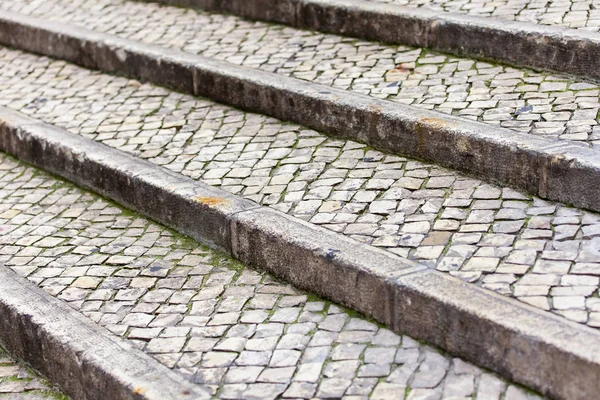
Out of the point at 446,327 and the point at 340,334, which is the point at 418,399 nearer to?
the point at 446,327

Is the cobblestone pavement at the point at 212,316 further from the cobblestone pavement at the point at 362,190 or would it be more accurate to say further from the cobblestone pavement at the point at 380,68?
the cobblestone pavement at the point at 380,68

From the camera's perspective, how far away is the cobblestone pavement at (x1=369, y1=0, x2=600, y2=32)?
229 inches

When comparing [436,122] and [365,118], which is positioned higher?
[436,122]

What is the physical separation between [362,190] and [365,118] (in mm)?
674

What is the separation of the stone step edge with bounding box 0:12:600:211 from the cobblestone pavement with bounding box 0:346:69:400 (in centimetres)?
223

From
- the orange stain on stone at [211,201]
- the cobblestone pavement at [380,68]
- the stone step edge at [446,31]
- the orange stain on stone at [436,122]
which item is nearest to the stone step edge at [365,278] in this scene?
the orange stain on stone at [211,201]

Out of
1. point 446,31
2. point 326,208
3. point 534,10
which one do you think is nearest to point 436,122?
point 326,208

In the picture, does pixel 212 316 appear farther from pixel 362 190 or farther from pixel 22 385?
pixel 362 190

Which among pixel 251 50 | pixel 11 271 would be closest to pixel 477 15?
pixel 251 50

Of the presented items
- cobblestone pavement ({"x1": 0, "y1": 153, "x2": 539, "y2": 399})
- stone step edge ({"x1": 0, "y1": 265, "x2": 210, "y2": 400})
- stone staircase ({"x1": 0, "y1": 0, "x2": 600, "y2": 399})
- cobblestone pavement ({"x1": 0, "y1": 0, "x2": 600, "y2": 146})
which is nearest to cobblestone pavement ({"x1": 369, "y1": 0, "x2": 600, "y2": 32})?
stone staircase ({"x1": 0, "y1": 0, "x2": 600, "y2": 399})

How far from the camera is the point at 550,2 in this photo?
20.6 feet

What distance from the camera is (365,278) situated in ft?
13.3

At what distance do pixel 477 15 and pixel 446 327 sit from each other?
3.09 metres

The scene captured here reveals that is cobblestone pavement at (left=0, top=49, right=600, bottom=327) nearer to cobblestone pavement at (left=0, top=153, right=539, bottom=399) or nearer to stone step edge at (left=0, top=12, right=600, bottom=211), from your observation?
stone step edge at (left=0, top=12, right=600, bottom=211)
